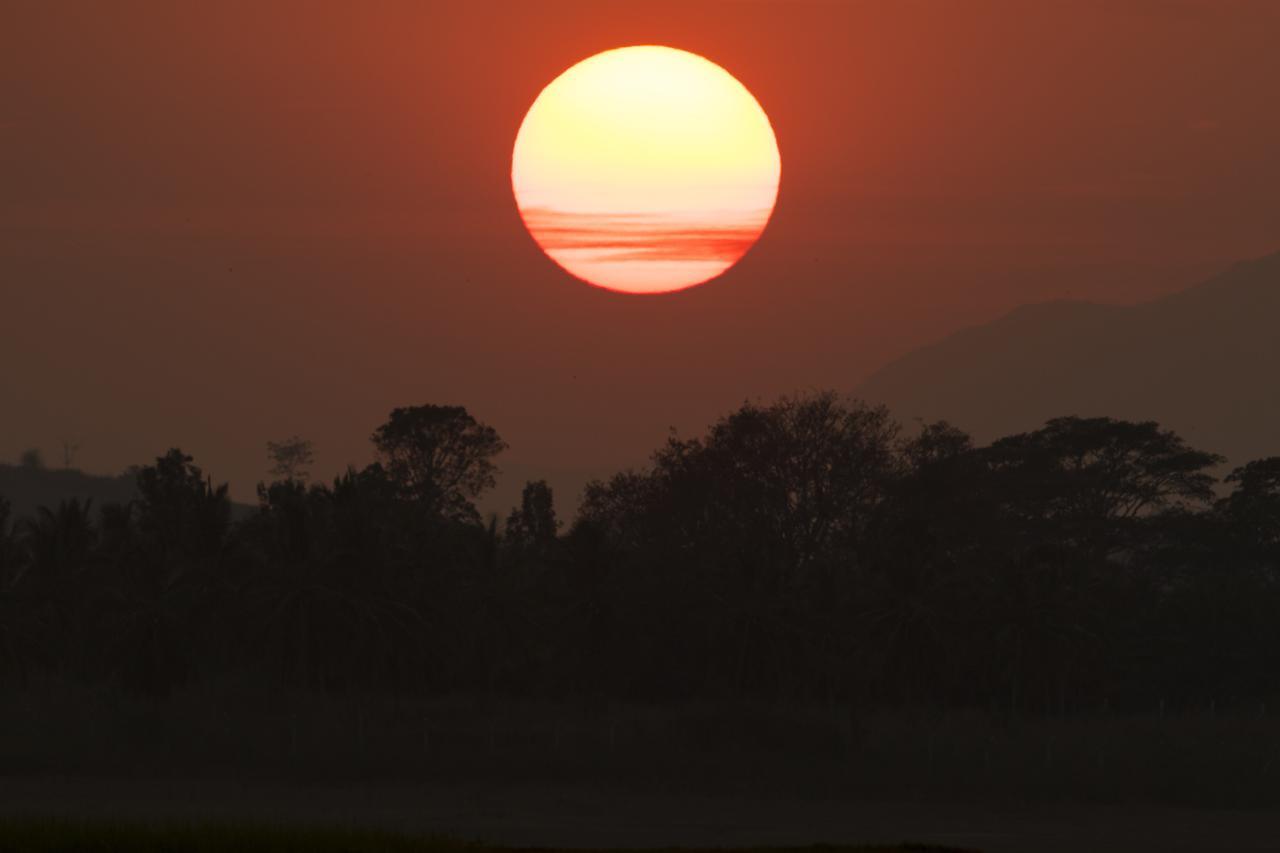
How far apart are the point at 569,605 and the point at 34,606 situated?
96.9 feet

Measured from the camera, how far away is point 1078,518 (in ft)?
500

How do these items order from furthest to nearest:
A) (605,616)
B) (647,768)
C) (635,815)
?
1. (605,616)
2. (647,768)
3. (635,815)

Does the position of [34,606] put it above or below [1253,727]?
above

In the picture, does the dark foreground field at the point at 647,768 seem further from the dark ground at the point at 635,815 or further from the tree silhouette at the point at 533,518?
the tree silhouette at the point at 533,518

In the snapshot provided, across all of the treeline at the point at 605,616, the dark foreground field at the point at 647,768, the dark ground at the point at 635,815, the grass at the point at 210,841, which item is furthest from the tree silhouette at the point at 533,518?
the grass at the point at 210,841

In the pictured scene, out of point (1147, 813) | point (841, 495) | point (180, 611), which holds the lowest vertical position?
point (1147, 813)

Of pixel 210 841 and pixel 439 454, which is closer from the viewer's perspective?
pixel 210 841

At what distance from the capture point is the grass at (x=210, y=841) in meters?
42.3

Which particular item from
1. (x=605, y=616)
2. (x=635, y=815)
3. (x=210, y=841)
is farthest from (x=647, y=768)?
(x=210, y=841)

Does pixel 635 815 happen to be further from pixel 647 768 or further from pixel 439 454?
pixel 439 454

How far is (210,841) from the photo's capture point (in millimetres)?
43031

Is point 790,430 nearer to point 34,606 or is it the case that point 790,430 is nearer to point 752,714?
point 752,714

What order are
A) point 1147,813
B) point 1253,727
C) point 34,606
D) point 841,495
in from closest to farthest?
point 1147,813 < point 1253,727 < point 34,606 < point 841,495

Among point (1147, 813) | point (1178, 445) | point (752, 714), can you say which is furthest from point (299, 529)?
point (1178, 445)
